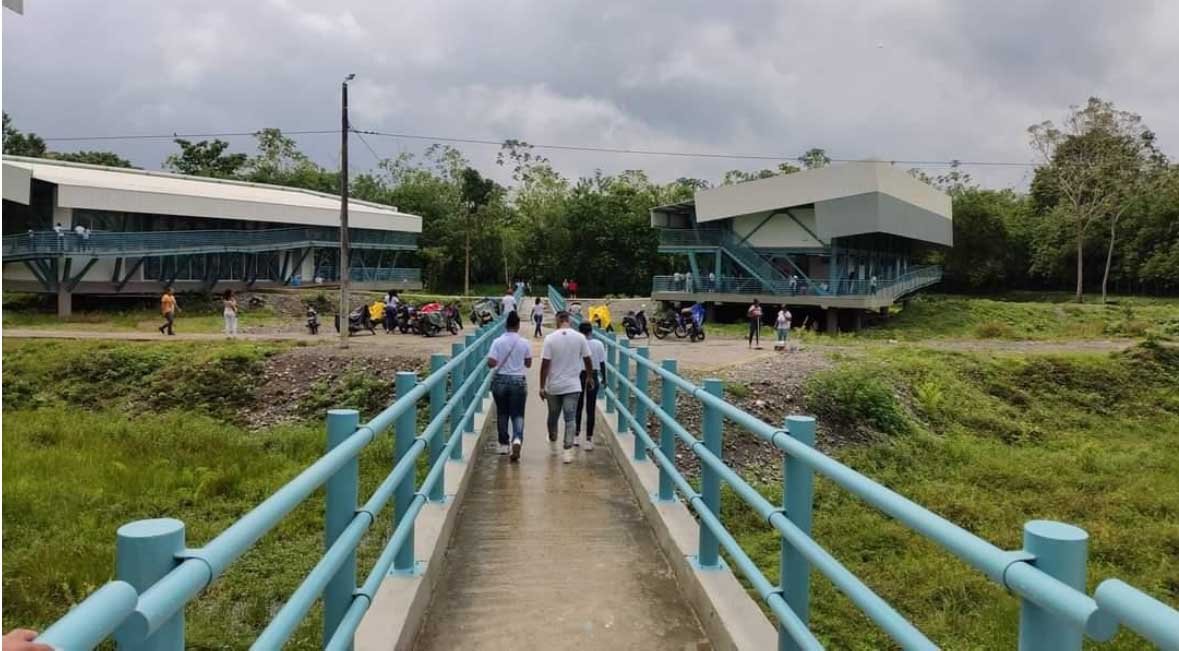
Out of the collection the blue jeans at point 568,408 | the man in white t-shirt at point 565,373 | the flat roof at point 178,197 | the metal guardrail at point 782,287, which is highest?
the flat roof at point 178,197

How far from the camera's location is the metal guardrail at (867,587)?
1.50 meters

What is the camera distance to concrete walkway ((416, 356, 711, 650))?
421 cm

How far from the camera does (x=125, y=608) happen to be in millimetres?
1491

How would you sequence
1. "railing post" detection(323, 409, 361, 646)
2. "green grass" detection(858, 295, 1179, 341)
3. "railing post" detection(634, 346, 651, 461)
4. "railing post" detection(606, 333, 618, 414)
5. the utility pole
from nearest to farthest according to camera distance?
"railing post" detection(323, 409, 361, 646)
"railing post" detection(634, 346, 651, 461)
"railing post" detection(606, 333, 618, 414)
the utility pole
"green grass" detection(858, 295, 1179, 341)

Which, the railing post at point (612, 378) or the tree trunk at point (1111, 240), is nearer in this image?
the railing post at point (612, 378)

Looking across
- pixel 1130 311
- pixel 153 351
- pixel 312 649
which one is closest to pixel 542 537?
pixel 312 649

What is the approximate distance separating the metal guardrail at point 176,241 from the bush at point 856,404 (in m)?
28.0

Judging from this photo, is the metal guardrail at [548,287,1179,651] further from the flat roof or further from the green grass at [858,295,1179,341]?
the green grass at [858,295,1179,341]

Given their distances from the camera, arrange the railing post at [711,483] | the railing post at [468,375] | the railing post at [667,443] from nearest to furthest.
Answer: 1. the railing post at [711,483]
2. the railing post at [667,443]
3. the railing post at [468,375]

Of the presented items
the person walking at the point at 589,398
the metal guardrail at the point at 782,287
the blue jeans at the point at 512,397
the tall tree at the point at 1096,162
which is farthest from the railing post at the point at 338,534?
the tall tree at the point at 1096,162

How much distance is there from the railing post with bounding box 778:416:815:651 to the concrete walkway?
3.33 feet

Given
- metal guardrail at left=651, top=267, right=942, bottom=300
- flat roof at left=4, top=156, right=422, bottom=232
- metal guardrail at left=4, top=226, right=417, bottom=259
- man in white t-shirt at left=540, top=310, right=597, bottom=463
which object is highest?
flat roof at left=4, top=156, right=422, bottom=232

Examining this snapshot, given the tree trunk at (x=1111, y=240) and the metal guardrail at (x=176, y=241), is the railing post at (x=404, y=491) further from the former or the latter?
the tree trunk at (x=1111, y=240)

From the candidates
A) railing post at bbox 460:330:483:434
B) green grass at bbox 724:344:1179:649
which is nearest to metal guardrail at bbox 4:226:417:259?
railing post at bbox 460:330:483:434
